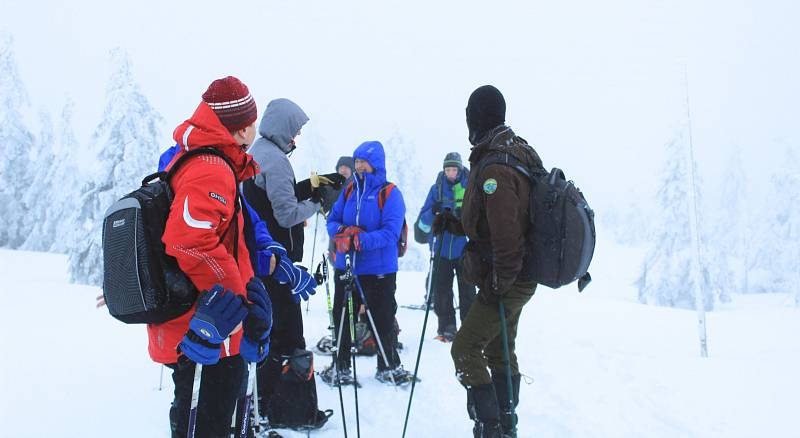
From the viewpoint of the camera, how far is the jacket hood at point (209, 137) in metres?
2.51

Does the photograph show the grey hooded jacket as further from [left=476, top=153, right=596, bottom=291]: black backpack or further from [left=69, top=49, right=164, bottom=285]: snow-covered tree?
[left=69, top=49, right=164, bottom=285]: snow-covered tree

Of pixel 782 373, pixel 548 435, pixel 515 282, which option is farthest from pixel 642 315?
pixel 515 282

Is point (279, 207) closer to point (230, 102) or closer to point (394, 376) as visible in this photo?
point (230, 102)

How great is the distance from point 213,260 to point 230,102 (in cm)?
90

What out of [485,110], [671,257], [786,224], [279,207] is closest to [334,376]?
[279,207]

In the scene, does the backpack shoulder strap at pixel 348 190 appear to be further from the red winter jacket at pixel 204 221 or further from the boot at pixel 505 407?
the red winter jacket at pixel 204 221

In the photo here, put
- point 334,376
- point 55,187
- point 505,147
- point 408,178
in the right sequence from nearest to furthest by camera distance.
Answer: point 505,147
point 334,376
point 55,187
point 408,178

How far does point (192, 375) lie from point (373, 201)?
3.36 meters

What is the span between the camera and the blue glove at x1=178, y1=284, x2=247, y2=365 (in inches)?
88.2

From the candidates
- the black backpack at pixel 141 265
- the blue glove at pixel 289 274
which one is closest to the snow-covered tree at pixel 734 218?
the blue glove at pixel 289 274

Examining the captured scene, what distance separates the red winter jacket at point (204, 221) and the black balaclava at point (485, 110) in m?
1.91

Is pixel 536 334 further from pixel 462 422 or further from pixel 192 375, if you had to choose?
pixel 192 375

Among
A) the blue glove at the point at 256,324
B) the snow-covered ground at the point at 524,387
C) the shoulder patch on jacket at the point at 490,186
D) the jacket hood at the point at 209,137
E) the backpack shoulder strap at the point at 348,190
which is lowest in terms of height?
the snow-covered ground at the point at 524,387

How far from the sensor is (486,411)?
146 inches
